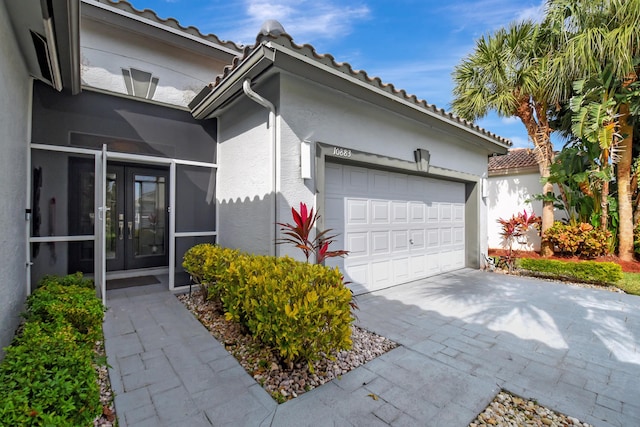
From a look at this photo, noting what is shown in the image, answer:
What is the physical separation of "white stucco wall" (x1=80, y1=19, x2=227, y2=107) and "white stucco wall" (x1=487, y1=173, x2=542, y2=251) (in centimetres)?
1265

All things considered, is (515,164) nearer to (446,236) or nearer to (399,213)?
(446,236)

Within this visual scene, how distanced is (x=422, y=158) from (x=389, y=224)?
191 centimetres

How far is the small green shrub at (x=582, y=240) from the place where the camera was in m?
9.06

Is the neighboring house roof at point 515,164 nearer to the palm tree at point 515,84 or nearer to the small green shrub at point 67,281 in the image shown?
the palm tree at point 515,84

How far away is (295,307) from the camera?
9.50 feet

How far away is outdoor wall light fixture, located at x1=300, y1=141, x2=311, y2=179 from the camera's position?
5.07 metres

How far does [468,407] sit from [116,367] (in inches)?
152

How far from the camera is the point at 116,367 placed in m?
3.38

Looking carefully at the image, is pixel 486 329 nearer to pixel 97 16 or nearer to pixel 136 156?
pixel 136 156

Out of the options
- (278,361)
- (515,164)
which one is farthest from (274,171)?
(515,164)

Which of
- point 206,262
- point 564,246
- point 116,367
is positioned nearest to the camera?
point 116,367

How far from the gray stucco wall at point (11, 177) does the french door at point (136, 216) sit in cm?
257

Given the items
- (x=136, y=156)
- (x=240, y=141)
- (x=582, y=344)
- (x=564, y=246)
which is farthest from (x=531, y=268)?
(x=136, y=156)

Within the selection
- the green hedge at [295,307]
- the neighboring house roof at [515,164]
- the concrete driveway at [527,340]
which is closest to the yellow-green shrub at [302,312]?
the green hedge at [295,307]
